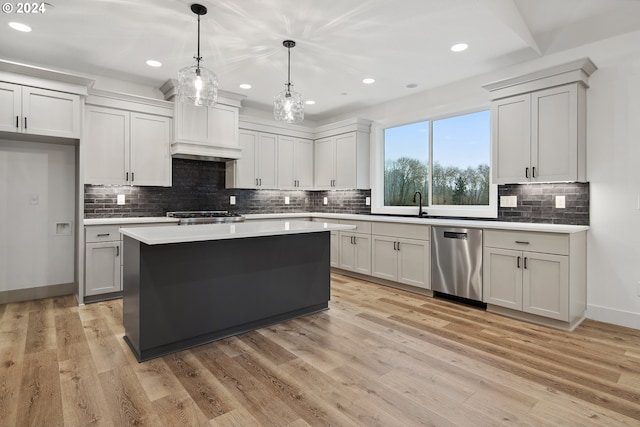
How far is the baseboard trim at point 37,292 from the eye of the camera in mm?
3772

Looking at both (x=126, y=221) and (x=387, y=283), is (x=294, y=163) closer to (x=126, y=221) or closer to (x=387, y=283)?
(x=387, y=283)

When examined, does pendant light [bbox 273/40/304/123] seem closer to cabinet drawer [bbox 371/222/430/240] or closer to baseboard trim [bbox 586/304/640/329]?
cabinet drawer [bbox 371/222/430/240]

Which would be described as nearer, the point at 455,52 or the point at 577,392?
the point at 577,392

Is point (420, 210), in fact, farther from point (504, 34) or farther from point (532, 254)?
point (504, 34)

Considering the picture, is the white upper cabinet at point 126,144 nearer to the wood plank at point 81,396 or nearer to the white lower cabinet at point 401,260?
the wood plank at point 81,396

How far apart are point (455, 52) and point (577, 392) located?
3067 millimetres

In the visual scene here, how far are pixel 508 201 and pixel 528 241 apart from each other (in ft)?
2.64

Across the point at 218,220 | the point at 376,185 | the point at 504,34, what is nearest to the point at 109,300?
the point at 218,220

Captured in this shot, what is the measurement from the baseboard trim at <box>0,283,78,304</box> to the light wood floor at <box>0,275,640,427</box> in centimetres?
63

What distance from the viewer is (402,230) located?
431 centimetres

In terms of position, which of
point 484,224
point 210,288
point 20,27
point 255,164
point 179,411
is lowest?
point 179,411

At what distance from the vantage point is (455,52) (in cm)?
351

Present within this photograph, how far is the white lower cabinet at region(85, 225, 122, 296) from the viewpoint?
147 inches

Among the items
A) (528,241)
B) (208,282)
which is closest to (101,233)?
(208,282)
